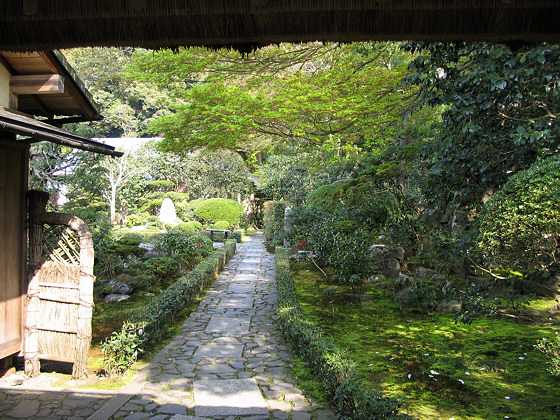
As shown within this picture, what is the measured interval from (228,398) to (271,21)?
3858mm

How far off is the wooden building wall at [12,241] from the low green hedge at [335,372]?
3418 millimetres

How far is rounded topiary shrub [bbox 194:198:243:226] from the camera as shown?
22.3 m

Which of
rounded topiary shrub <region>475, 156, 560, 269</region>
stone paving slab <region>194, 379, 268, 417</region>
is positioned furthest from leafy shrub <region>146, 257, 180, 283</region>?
rounded topiary shrub <region>475, 156, 560, 269</region>

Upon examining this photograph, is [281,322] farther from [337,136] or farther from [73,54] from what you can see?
[73,54]

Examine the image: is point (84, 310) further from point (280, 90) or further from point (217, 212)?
point (217, 212)

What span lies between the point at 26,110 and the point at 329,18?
5535 mm

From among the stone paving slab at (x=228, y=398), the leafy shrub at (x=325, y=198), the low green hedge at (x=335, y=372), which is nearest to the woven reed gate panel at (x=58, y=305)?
the stone paving slab at (x=228, y=398)

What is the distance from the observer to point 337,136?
10391 mm

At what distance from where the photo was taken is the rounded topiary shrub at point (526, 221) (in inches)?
154

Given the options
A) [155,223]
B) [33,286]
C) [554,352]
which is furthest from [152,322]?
[155,223]

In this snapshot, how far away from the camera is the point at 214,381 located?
4.91 meters

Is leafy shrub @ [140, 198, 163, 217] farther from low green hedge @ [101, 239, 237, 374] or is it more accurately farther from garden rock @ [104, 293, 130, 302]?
garden rock @ [104, 293, 130, 302]

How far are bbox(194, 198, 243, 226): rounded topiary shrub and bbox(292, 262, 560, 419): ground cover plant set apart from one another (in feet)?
47.5

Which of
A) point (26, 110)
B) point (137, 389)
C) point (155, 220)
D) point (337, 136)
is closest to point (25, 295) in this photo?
point (137, 389)
